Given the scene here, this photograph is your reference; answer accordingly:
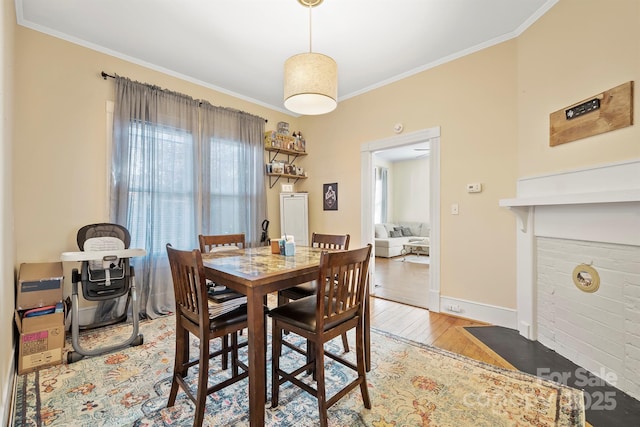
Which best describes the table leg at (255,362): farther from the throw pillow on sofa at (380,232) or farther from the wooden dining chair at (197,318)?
the throw pillow on sofa at (380,232)

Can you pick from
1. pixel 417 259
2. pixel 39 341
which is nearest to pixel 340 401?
pixel 39 341

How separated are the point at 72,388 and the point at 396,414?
80.7 inches

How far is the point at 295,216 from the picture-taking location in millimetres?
4324

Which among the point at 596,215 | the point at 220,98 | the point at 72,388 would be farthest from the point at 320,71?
the point at 72,388

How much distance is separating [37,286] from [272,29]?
9.60 ft

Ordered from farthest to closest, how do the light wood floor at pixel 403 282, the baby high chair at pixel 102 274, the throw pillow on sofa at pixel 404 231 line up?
the throw pillow on sofa at pixel 404 231 → the light wood floor at pixel 403 282 → the baby high chair at pixel 102 274

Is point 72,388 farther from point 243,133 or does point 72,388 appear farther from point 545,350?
point 545,350

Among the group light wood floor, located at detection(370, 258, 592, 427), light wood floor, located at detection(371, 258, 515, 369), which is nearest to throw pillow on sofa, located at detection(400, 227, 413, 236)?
light wood floor, located at detection(371, 258, 515, 369)

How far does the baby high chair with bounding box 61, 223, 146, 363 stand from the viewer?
2.07m

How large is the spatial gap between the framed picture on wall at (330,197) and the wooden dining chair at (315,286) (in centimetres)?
166

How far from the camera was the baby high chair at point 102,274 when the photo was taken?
2070 mm

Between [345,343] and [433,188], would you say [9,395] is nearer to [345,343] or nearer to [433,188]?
[345,343]

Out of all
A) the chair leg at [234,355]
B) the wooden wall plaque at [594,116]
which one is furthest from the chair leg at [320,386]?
the wooden wall plaque at [594,116]

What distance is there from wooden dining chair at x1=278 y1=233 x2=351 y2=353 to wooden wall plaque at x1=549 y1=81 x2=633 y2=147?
190 centimetres
